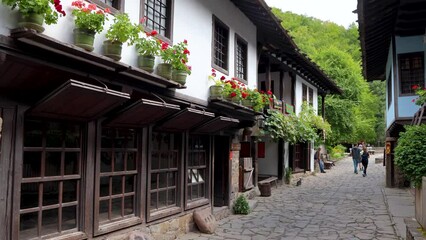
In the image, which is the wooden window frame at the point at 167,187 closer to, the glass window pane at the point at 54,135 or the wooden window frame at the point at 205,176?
the wooden window frame at the point at 205,176

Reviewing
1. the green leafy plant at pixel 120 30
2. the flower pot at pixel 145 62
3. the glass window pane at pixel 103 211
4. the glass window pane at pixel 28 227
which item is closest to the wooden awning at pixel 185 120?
the flower pot at pixel 145 62

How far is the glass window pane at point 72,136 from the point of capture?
518cm

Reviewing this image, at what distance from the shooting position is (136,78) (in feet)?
18.7

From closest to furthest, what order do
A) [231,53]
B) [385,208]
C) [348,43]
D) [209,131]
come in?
[209,131] < [231,53] < [385,208] < [348,43]

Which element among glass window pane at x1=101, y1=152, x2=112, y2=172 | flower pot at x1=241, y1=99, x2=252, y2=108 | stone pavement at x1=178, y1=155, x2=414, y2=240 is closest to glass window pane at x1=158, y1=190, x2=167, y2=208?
stone pavement at x1=178, y1=155, x2=414, y2=240

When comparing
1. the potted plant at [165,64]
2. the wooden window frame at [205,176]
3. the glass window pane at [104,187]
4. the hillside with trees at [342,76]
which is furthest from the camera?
the hillside with trees at [342,76]

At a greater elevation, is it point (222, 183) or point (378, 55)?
point (378, 55)

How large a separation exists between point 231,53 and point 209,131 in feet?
8.32

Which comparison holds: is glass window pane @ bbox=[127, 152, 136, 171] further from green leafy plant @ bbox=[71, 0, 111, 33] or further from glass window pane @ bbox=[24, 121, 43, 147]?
green leafy plant @ bbox=[71, 0, 111, 33]

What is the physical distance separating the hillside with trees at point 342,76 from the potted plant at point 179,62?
13100mm

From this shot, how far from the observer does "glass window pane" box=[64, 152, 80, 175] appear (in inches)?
206

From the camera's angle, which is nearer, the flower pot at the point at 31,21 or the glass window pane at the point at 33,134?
the flower pot at the point at 31,21

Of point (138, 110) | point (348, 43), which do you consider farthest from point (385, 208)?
point (348, 43)

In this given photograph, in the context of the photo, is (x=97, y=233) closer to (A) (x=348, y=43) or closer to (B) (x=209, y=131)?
(B) (x=209, y=131)
